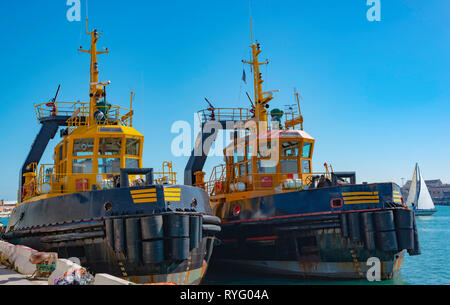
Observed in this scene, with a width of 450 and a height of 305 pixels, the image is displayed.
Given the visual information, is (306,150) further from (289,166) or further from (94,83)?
(94,83)

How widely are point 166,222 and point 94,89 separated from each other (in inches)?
277

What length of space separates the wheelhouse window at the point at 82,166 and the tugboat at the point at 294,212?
5447 millimetres

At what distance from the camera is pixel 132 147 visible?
1446cm

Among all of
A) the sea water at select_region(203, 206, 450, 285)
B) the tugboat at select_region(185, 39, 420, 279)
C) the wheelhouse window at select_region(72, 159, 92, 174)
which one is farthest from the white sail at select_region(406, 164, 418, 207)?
the wheelhouse window at select_region(72, 159, 92, 174)

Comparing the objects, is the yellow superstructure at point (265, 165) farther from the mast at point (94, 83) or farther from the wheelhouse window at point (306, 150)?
the mast at point (94, 83)

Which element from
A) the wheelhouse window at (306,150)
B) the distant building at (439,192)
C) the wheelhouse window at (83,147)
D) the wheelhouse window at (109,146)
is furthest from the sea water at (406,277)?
the distant building at (439,192)

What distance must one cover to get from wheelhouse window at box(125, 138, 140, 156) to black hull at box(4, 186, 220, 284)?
299 cm

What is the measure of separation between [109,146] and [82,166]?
1.05 metres

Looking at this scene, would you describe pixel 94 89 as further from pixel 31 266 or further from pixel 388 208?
pixel 388 208

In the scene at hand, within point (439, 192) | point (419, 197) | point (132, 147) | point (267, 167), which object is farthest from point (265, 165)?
point (439, 192)

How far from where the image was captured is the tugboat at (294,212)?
1325 cm

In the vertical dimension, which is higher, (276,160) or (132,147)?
(132,147)

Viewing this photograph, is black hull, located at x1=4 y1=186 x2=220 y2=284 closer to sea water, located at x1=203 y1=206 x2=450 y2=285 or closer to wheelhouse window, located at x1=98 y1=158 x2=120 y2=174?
wheelhouse window, located at x1=98 y1=158 x2=120 y2=174
